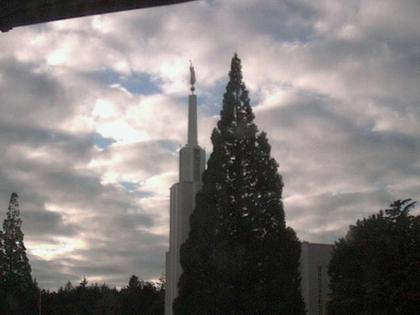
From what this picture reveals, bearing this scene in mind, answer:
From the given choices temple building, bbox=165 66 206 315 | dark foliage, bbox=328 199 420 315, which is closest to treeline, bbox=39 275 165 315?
temple building, bbox=165 66 206 315

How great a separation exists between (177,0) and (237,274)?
24225 mm

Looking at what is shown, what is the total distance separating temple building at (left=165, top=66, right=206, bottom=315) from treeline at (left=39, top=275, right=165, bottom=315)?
15076 mm

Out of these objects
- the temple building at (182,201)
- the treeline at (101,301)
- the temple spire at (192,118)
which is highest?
the temple spire at (192,118)

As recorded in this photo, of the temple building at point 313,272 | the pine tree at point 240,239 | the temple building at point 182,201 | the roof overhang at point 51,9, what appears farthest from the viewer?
the temple building at point 313,272

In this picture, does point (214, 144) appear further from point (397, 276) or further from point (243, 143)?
point (397, 276)

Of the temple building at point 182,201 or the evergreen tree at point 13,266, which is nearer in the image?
the temple building at point 182,201

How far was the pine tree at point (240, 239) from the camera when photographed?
2759cm

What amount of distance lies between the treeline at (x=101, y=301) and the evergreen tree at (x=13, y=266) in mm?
10405

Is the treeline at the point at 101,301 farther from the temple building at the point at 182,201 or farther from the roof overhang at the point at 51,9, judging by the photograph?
the roof overhang at the point at 51,9

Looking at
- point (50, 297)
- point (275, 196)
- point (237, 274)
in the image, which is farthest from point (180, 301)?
point (50, 297)

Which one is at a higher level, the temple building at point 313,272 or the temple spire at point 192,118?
the temple spire at point 192,118

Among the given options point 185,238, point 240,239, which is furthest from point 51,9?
point 185,238

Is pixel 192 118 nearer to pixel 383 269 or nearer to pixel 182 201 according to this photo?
pixel 182 201

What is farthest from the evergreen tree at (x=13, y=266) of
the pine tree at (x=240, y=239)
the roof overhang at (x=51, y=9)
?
the roof overhang at (x=51, y=9)
